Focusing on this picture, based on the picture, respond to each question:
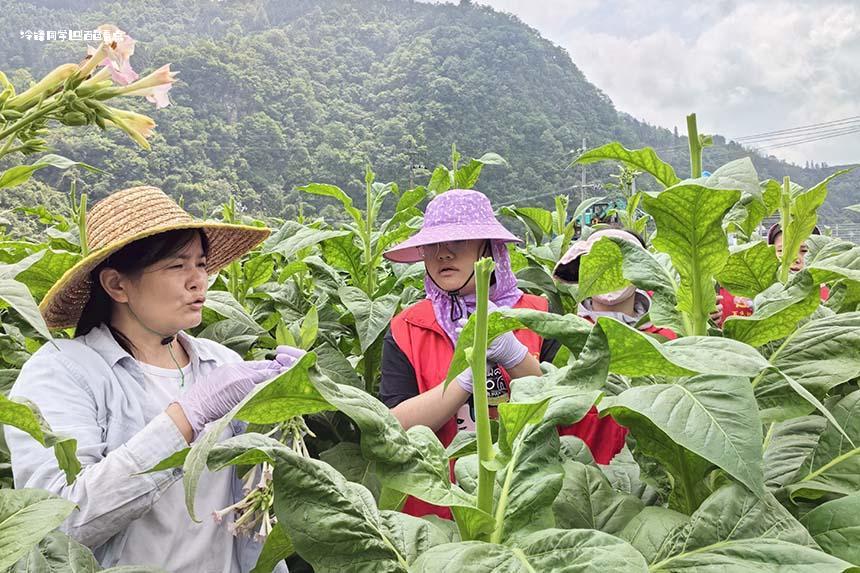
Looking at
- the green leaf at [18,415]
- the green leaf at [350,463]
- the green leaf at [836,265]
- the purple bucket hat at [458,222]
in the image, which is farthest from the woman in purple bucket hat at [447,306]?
the green leaf at [18,415]

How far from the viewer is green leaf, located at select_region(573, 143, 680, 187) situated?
1.21m

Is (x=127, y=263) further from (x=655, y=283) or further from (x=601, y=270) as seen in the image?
(x=655, y=283)

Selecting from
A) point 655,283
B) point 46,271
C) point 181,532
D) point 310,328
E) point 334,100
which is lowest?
point 181,532

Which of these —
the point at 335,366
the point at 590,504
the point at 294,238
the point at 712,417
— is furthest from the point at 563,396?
the point at 294,238

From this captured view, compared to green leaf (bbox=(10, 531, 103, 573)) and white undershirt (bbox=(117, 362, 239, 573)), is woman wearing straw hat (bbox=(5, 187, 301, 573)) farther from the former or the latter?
green leaf (bbox=(10, 531, 103, 573))

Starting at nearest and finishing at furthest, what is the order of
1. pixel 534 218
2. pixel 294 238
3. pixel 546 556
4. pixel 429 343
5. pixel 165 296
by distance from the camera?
1. pixel 546 556
2. pixel 165 296
3. pixel 429 343
4. pixel 294 238
5. pixel 534 218

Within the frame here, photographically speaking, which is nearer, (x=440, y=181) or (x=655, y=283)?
(x=655, y=283)

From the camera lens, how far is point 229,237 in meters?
2.26

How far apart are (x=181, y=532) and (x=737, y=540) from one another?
144cm

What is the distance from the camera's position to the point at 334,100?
41219mm

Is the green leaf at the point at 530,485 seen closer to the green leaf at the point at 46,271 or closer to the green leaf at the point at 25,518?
the green leaf at the point at 25,518

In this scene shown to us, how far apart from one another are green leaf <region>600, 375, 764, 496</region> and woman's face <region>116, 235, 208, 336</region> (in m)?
1.39

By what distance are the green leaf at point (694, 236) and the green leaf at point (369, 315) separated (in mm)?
1471

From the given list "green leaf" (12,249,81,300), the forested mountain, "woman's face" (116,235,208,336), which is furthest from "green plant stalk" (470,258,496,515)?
the forested mountain
